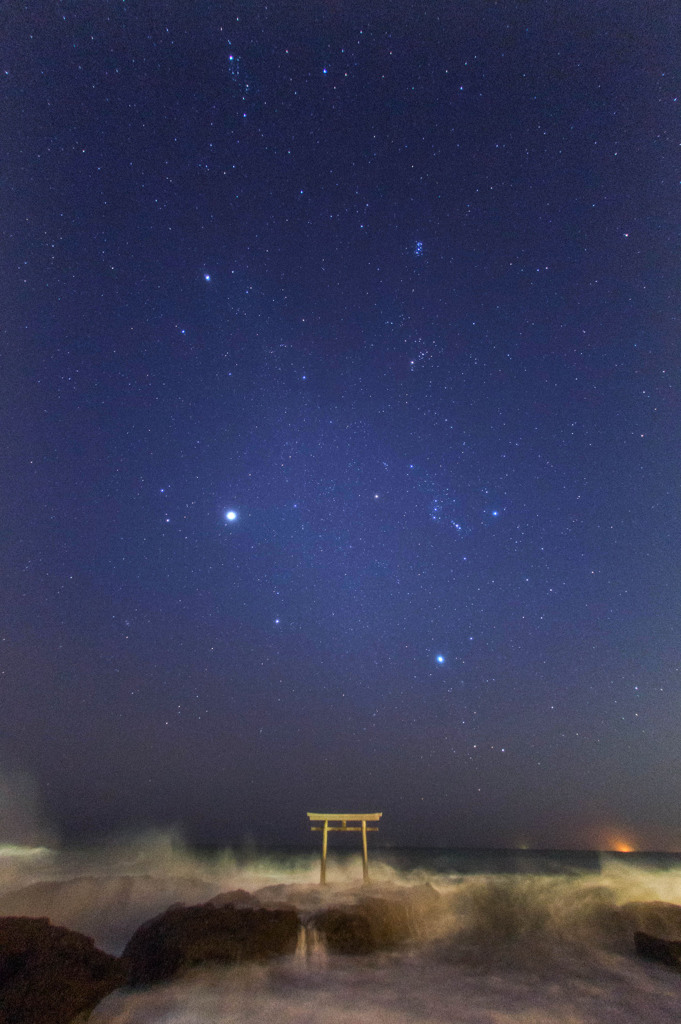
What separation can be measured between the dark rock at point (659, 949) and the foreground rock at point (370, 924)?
4725 mm

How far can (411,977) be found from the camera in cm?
946

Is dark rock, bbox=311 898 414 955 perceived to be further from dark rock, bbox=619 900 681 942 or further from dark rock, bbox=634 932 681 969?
dark rock, bbox=619 900 681 942

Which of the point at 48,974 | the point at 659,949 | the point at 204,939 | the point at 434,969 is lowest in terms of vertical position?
the point at 434,969

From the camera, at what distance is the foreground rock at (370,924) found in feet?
35.7

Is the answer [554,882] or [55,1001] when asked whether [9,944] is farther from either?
[554,882]

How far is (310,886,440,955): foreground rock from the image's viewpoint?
10.9m

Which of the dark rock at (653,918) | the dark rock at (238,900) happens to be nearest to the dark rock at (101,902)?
the dark rock at (238,900)

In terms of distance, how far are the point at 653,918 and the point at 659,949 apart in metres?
2.86

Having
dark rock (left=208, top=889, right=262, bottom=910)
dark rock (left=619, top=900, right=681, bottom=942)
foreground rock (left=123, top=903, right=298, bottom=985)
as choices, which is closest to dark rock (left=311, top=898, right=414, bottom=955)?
foreground rock (left=123, top=903, right=298, bottom=985)

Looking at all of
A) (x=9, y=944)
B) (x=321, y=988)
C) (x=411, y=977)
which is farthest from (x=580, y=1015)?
(x=9, y=944)

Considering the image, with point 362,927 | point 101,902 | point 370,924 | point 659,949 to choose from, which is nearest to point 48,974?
point 362,927

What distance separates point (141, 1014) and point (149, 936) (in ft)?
8.42

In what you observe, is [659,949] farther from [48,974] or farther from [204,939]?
[48,974]

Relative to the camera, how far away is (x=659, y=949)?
33.9 feet
